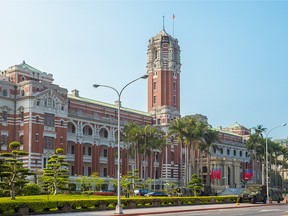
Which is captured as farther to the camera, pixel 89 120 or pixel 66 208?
pixel 89 120

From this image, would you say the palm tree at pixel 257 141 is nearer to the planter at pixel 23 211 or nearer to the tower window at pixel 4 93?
the tower window at pixel 4 93

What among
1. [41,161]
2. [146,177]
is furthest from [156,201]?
[146,177]

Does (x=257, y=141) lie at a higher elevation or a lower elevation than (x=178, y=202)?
higher

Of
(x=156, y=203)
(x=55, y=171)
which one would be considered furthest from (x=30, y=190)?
(x=156, y=203)

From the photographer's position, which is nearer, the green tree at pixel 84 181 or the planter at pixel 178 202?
the planter at pixel 178 202

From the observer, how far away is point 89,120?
97.3 meters

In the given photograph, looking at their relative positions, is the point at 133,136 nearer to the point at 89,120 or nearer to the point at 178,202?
the point at 89,120

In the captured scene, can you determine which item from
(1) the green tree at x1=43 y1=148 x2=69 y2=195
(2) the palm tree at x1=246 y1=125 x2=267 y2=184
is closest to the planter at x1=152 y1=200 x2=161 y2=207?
(1) the green tree at x1=43 y1=148 x2=69 y2=195

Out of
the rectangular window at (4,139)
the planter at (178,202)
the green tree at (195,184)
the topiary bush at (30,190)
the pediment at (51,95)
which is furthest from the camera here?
the pediment at (51,95)

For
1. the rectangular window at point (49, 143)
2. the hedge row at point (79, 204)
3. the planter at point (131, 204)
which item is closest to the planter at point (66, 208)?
the hedge row at point (79, 204)

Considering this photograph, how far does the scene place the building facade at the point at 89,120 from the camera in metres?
83.2

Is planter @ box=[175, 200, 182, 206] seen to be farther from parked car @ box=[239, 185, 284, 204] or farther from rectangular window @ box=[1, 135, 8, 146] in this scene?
rectangular window @ box=[1, 135, 8, 146]

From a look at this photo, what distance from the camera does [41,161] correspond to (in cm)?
8281

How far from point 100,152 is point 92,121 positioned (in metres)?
7.86
